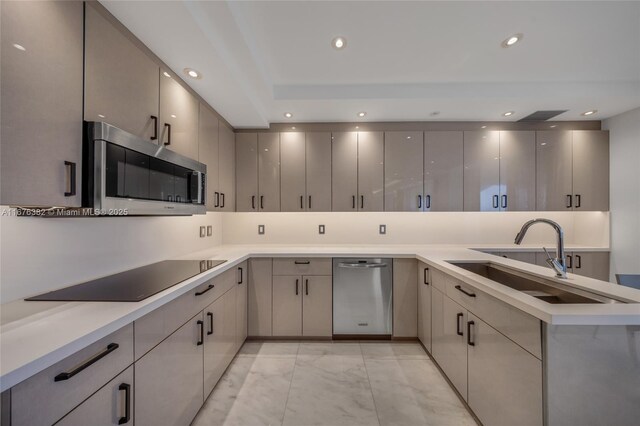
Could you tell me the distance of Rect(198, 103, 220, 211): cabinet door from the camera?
7.53ft

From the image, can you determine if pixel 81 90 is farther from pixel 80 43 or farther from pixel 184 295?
pixel 184 295

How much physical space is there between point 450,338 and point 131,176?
7.82ft

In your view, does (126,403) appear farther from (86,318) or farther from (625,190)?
(625,190)

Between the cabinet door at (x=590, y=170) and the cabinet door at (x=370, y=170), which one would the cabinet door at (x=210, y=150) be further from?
the cabinet door at (x=590, y=170)

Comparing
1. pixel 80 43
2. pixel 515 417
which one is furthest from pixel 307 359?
pixel 80 43

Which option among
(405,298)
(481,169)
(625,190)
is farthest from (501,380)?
(625,190)

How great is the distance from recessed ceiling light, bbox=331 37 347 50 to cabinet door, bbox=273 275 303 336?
6.88 ft

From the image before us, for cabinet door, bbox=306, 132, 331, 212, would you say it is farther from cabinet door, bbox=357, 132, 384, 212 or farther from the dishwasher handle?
the dishwasher handle

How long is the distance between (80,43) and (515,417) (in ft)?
8.79

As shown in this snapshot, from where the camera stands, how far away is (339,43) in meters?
1.83

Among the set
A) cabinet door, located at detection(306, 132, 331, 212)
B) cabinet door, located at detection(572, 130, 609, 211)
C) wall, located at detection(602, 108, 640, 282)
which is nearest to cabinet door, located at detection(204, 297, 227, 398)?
cabinet door, located at detection(306, 132, 331, 212)

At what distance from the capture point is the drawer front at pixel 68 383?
69 cm

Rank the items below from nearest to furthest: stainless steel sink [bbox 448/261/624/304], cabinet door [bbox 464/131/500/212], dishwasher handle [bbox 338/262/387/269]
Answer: stainless steel sink [bbox 448/261/624/304]
dishwasher handle [bbox 338/262/387/269]
cabinet door [bbox 464/131/500/212]

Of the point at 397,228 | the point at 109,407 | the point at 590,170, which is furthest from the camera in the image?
the point at 397,228
